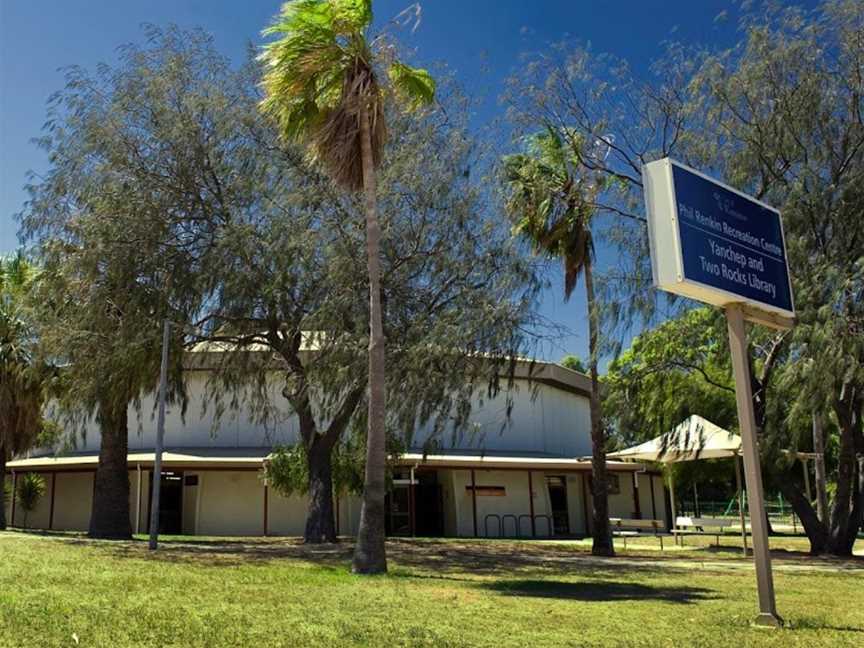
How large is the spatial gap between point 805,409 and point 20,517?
30.3m

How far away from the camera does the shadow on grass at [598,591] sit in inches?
471

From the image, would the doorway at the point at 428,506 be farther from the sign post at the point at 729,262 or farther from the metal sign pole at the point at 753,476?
the metal sign pole at the point at 753,476

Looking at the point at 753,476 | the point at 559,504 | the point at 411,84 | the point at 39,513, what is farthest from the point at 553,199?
the point at 39,513

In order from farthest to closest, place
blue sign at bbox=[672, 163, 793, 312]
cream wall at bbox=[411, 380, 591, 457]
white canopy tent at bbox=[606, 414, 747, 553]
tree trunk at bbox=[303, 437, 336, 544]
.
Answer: cream wall at bbox=[411, 380, 591, 457], tree trunk at bbox=[303, 437, 336, 544], white canopy tent at bbox=[606, 414, 747, 553], blue sign at bbox=[672, 163, 793, 312]

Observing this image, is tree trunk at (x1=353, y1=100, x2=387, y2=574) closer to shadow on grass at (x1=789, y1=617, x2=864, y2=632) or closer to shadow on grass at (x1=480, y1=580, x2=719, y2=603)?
shadow on grass at (x1=480, y1=580, x2=719, y2=603)

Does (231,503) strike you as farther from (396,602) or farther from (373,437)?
(396,602)

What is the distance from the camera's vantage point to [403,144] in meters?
19.2

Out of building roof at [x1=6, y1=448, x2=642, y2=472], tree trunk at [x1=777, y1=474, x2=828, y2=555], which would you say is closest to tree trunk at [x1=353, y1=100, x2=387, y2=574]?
tree trunk at [x1=777, y1=474, x2=828, y2=555]

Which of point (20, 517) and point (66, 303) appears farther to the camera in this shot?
point (20, 517)

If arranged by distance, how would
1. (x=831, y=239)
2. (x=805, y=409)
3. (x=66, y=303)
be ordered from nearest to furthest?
(x=805, y=409), (x=831, y=239), (x=66, y=303)

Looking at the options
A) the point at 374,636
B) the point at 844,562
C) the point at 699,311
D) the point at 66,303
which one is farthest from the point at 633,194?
the point at 374,636

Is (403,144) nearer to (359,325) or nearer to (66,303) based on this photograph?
(359,325)

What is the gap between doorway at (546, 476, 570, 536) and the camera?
35625 mm

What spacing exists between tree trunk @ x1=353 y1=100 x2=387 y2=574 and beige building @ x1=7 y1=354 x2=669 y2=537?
14.9 m
